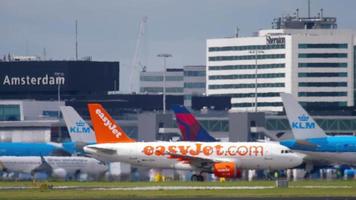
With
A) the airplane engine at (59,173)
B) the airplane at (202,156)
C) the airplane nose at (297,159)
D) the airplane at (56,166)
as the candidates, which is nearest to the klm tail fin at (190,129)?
the airplane at (56,166)

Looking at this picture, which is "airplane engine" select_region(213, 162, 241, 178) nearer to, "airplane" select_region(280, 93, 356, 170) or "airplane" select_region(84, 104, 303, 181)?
"airplane" select_region(84, 104, 303, 181)

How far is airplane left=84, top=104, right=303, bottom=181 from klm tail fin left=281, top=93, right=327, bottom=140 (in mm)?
3074

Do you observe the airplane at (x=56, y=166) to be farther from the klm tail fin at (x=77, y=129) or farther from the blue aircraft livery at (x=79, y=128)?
→ the blue aircraft livery at (x=79, y=128)

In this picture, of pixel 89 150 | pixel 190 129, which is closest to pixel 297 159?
pixel 89 150

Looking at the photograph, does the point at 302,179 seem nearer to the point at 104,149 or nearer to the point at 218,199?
the point at 104,149

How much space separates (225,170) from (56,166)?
16.8 metres

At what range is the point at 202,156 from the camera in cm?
13625

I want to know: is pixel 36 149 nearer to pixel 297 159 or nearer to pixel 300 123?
pixel 300 123

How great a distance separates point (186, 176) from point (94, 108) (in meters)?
13.3

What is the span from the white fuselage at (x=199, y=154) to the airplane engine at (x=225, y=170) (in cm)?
58

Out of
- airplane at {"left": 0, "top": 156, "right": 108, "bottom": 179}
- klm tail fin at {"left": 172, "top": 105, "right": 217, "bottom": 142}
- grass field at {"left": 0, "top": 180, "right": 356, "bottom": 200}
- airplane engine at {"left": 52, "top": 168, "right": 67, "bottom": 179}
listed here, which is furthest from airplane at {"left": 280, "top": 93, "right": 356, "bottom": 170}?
grass field at {"left": 0, "top": 180, "right": 356, "bottom": 200}

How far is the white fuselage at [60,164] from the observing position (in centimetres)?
13762

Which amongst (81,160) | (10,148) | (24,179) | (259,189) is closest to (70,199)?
(259,189)

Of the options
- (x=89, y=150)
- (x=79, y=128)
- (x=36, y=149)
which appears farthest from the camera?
(x=36, y=149)
